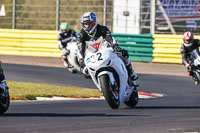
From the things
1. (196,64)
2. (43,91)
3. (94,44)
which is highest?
(94,44)

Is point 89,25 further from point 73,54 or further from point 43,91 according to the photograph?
point 73,54

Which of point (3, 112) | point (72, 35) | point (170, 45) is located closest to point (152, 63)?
point (170, 45)

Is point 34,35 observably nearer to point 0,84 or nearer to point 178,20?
point 178,20

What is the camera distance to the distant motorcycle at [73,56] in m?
19.4

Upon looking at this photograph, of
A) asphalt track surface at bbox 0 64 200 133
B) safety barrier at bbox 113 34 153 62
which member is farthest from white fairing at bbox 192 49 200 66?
safety barrier at bbox 113 34 153 62

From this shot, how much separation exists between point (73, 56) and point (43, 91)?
19.2 ft

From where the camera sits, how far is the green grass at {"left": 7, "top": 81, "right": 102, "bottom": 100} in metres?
12.4

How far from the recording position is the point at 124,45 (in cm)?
2352

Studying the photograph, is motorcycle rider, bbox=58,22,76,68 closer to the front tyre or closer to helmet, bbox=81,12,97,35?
helmet, bbox=81,12,97,35

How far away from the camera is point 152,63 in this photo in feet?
75.7

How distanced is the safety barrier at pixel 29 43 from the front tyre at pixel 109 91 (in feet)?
49.1

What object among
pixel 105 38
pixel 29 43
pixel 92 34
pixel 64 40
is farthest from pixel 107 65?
pixel 29 43

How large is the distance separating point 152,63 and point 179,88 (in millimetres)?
7036

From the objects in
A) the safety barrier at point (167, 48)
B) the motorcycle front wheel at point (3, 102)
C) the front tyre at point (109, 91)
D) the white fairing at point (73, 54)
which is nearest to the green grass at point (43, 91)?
the front tyre at point (109, 91)
